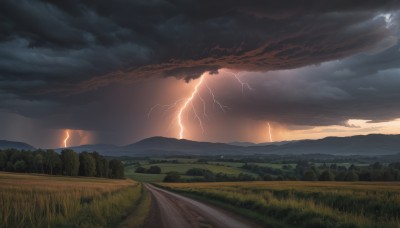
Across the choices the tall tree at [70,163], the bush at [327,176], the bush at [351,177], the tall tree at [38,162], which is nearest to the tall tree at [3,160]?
the tall tree at [38,162]

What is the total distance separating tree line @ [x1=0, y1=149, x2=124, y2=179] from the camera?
115312 millimetres

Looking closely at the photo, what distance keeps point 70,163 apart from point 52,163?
744cm

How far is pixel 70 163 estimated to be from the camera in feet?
376

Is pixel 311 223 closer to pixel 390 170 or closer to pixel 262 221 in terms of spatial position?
pixel 262 221

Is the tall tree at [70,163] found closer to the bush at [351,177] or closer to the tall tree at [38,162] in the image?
the tall tree at [38,162]

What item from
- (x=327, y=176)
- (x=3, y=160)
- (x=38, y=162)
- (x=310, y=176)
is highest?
(x=3, y=160)

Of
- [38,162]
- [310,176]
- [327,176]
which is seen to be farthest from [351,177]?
[38,162]

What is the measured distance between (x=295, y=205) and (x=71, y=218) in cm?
1307

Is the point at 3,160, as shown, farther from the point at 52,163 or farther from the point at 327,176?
the point at 327,176

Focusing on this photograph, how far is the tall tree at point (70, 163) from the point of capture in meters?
115

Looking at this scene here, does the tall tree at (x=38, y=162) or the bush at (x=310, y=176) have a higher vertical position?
the tall tree at (x=38, y=162)

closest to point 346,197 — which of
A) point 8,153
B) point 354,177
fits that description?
point 354,177

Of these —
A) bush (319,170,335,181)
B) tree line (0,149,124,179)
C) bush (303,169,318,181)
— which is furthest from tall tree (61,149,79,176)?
bush (319,170,335,181)

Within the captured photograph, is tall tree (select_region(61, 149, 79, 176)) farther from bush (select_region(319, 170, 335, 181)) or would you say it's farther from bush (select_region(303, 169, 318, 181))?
bush (select_region(319, 170, 335, 181))
